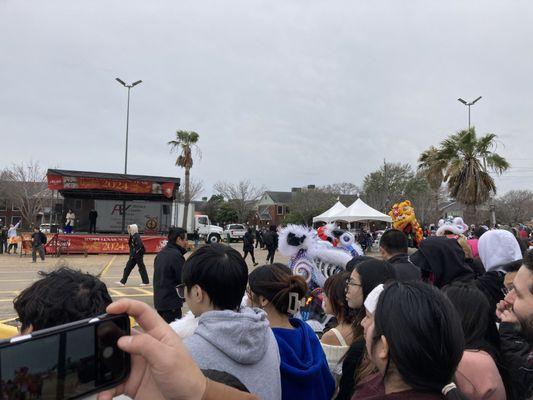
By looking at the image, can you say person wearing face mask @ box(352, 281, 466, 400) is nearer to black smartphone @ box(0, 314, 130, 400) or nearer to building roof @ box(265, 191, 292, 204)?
black smartphone @ box(0, 314, 130, 400)

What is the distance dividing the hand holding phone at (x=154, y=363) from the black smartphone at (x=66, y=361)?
3 centimetres

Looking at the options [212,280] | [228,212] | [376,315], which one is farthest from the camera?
[228,212]

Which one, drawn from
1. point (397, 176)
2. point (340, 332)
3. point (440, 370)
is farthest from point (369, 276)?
point (397, 176)

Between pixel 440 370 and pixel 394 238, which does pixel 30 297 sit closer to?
pixel 440 370

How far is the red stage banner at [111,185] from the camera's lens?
21312 mm

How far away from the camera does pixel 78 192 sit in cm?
2253

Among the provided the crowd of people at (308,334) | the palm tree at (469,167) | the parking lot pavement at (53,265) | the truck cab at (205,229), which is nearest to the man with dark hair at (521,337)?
the crowd of people at (308,334)

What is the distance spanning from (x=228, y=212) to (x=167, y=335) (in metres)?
61.9

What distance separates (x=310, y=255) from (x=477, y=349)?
3050 mm

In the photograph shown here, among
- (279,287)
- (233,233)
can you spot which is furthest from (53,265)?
(233,233)

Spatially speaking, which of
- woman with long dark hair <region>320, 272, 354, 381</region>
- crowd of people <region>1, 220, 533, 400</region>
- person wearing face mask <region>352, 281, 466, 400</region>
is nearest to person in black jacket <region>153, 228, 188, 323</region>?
crowd of people <region>1, 220, 533, 400</region>

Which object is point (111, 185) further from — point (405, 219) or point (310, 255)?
point (310, 255)

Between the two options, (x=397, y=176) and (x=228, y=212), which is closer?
(x=397, y=176)

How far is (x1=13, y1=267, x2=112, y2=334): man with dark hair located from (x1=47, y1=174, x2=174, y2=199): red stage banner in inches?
853
